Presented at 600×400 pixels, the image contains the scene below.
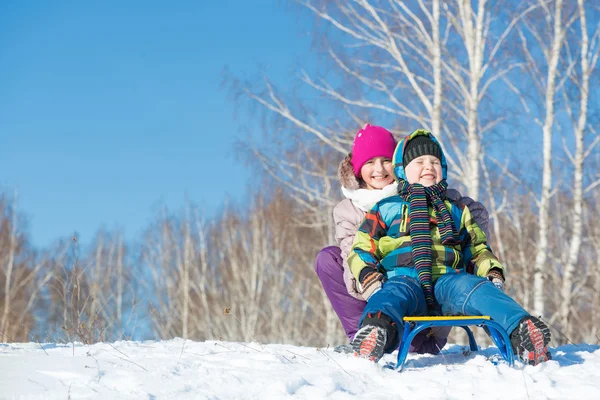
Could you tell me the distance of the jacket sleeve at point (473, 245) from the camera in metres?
3.47

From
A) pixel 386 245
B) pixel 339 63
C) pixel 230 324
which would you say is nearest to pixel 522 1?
pixel 339 63

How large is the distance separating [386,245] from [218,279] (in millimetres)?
16841

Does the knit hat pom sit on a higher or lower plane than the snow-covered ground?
higher

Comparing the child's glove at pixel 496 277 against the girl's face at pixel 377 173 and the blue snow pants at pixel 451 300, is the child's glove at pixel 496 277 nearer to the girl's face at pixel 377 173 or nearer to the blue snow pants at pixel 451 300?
the blue snow pants at pixel 451 300

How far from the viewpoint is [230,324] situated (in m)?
17.9

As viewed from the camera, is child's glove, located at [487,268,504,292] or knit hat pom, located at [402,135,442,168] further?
knit hat pom, located at [402,135,442,168]

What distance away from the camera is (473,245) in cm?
358

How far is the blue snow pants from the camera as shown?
2.93m

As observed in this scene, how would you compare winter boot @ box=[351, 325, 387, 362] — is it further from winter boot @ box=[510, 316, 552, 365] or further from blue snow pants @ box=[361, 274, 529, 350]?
winter boot @ box=[510, 316, 552, 365]

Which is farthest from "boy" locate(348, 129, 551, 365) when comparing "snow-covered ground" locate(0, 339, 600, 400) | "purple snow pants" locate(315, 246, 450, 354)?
"purple snow pants" locate(315, 246, 450, 354)

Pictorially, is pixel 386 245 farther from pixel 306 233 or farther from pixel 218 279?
pixel 218 279

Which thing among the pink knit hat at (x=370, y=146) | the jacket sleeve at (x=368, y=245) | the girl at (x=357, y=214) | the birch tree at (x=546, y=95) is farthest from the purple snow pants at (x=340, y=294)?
the birch tree at (x=546, y=95)

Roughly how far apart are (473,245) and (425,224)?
1.15 ft

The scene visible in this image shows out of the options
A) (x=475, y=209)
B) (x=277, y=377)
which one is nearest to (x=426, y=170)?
(x=475, y=209)
